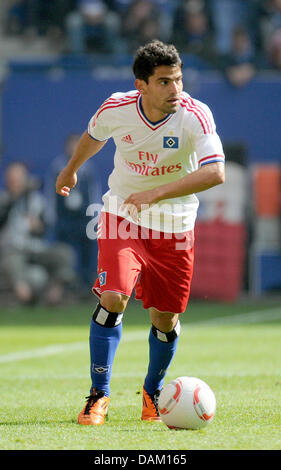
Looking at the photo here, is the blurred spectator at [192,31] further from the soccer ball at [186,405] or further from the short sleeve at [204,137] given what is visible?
the soccer ball at [186,405]

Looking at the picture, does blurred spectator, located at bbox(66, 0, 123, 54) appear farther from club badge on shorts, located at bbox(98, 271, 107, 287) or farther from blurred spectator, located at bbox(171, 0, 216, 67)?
club badge on shorts, located at bbox(98, 271, 107, 287)

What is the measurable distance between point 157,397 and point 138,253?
0.96 meters

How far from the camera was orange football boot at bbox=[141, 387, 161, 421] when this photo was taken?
5945 millimetres

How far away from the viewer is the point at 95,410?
226 inches

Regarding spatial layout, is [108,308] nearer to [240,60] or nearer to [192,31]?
[240,60]

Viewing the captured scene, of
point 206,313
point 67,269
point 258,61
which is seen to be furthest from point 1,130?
point 206,313

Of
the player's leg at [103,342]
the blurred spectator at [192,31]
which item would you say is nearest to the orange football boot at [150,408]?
the player's leg at [103,342]

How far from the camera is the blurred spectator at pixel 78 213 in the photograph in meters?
16.7

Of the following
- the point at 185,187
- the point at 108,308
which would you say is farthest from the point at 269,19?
the point at 185,187

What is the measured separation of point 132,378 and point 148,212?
2.27 metres

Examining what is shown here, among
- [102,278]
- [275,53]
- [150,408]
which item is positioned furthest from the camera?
[275,53]

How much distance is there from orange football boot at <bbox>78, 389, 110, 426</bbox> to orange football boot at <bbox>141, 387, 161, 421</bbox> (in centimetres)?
28

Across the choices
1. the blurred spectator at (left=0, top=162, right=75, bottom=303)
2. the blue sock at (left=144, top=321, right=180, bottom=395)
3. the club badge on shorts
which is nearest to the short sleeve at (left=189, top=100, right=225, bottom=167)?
the club badge on shorts
